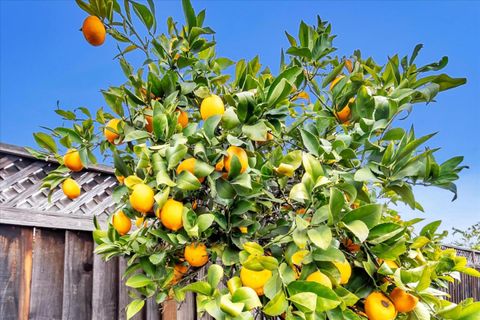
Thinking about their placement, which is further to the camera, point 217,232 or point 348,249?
point 217,232

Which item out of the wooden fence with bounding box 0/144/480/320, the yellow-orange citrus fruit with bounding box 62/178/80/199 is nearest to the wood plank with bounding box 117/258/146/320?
the wooden fence with bounding box 0/144/480/320

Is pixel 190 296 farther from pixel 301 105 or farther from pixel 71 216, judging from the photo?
pixel 301 105

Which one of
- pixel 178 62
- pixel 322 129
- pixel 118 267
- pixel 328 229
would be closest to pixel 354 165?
pixel 322 129

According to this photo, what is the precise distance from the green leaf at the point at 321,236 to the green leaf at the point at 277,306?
0.12m

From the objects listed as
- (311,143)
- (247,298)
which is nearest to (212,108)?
(311,143)

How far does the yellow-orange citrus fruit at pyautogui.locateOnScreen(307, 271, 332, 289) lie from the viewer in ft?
2.77

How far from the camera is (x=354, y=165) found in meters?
1.12

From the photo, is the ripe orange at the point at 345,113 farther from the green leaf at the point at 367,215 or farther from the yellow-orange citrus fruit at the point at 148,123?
the yellow-orange citrus fruit at the point at 148,123

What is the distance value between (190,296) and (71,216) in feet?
2.31

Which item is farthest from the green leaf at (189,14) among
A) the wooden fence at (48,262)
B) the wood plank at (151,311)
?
the wood plank at (151,311)

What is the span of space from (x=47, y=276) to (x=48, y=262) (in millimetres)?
57

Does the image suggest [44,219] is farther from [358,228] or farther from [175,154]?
[358,228]

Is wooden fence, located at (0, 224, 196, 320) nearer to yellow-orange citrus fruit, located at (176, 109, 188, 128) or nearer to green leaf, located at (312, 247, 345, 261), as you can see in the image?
yellow-orange citrus fruit, located at (176, 109, 188, 128)

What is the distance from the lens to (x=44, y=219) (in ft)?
6.00
